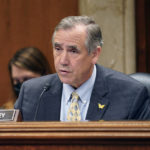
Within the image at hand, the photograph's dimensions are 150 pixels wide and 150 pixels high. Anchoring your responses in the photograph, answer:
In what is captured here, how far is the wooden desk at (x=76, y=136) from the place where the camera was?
1.42m

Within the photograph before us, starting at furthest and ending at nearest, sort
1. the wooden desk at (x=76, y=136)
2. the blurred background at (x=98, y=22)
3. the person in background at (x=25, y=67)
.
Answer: the blurred background at (x=98, y=22) → the person in background at (x=25, y=67) → the wooden desk at (x=76, y=136)

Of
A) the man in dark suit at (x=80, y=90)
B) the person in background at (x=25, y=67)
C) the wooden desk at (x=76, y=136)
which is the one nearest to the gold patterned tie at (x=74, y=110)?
the man in dark suit at (x=80, y=90)

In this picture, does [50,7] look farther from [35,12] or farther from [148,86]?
[148,86]

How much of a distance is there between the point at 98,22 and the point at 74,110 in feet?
5.19

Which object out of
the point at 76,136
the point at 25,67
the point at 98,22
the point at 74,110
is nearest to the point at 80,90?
the point at 74,110

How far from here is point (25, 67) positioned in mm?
3115

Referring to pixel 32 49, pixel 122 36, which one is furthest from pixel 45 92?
pixel 122 36

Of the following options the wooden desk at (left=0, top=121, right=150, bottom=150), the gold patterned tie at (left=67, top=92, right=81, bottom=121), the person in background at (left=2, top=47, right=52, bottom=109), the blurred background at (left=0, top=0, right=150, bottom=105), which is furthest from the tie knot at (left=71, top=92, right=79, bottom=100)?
the blurred background at (left=0, top=0, right=150, bottom=105)

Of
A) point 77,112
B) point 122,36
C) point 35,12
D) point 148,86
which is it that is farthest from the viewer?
point 35,12

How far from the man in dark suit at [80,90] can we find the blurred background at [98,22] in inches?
51.5

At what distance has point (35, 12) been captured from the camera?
12.6ft

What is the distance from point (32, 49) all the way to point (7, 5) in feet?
2.63

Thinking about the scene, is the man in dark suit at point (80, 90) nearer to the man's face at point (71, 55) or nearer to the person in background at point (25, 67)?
the man's face at point (71, 55)

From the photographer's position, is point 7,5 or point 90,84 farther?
point 7,5
